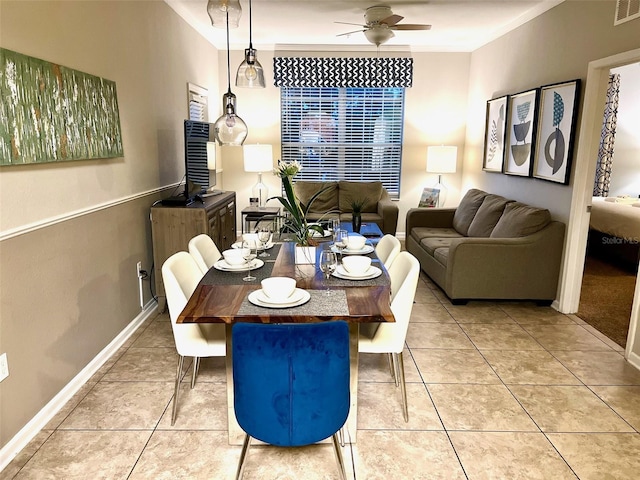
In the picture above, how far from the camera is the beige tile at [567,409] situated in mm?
2436

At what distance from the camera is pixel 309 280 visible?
2352 millimetres

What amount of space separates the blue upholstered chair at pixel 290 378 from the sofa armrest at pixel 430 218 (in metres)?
4.19

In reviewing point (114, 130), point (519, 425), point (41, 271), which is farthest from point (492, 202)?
point (41, 271)

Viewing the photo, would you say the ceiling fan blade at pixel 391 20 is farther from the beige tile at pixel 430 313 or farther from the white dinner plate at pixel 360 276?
the white dinner plate at pixel 360 276

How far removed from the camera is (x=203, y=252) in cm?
299

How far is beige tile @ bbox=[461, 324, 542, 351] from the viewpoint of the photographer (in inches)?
134

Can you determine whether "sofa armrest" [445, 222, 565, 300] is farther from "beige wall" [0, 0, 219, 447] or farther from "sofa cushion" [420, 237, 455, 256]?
"beige wall" [0, 0, 219, 447]

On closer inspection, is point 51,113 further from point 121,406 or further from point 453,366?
point 453,366

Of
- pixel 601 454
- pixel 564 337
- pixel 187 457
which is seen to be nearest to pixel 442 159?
pixel 564 337

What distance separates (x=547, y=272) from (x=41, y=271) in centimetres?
376

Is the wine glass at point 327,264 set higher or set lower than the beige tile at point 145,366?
higher

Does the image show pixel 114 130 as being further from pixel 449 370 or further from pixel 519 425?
pixel 519 425

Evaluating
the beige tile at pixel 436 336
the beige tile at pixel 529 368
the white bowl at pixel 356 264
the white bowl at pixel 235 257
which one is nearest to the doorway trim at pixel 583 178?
the beige tile at pixel 529 368

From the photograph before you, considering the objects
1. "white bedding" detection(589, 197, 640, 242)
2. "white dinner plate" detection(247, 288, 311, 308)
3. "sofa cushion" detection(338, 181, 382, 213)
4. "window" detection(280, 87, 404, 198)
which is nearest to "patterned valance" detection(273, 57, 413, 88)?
"window" detection(280, 87, 404, 198)
